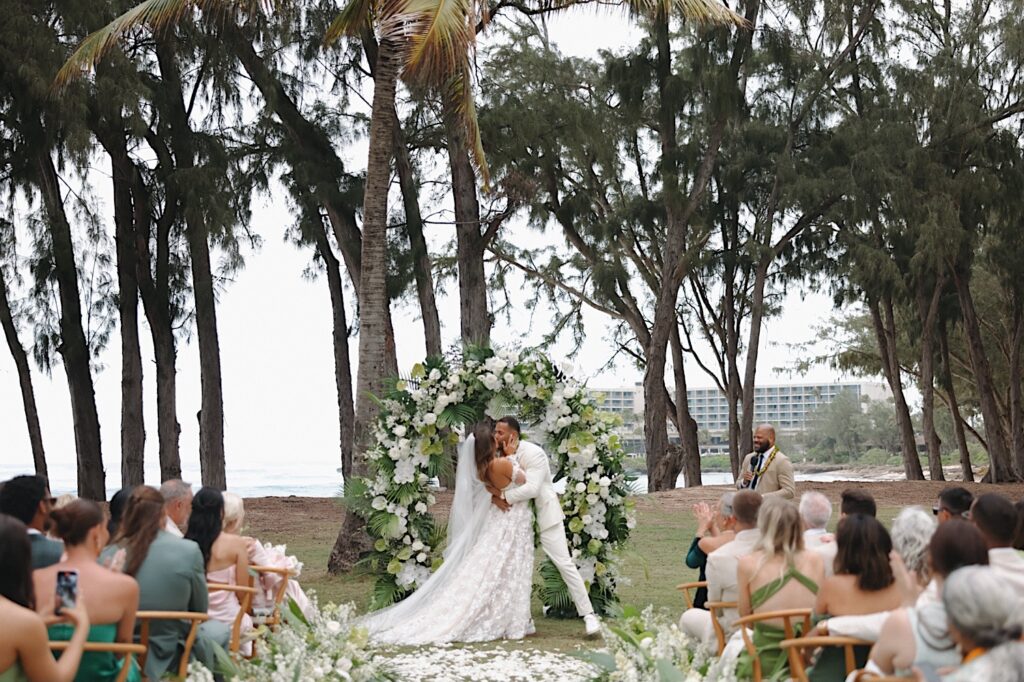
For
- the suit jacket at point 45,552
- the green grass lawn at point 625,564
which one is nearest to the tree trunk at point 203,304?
the green grass lawn at point 625,564

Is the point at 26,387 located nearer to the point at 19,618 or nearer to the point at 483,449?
the point at 483,449

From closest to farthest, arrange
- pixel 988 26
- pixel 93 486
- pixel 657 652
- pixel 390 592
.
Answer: pixel 657 652, pixel 390 592, pixel 93 486, pixel 988 26

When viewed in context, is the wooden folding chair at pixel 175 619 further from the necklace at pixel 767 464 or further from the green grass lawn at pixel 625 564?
the necklace at pixel 767 464

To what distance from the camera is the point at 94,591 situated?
4316 mm

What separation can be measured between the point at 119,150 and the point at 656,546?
10.3 metres

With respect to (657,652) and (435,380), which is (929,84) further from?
(657,652)

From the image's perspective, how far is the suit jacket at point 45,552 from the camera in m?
4.70

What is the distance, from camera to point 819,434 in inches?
3172

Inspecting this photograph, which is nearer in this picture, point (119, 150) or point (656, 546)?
point (656, 546)

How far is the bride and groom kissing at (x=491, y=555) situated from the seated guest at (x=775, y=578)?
3.20m

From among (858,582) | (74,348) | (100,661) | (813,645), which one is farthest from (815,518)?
(74,348)

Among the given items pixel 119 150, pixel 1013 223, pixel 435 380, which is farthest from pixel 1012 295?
pixel 435 380

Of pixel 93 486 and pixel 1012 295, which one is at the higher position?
pixel 1012 295

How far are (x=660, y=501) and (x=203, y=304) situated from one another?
8.11 meters
